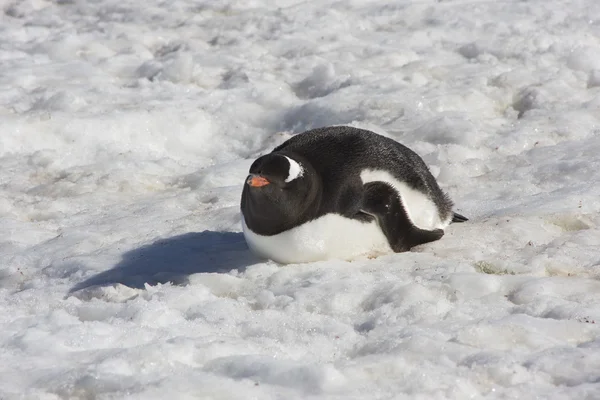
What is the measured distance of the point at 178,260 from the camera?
4.81 m

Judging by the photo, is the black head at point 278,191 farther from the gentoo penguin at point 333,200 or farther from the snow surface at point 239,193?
the snow surface at point 239,193

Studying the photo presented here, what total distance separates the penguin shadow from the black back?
0.33 m

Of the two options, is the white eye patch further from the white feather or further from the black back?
the white feather

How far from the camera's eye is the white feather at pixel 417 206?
15.5 feet

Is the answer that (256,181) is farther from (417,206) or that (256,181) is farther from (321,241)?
(417,206)

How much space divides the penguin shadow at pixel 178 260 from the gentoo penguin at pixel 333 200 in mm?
195

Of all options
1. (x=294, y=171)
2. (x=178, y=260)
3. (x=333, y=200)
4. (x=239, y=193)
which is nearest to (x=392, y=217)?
(x=333, y=200)

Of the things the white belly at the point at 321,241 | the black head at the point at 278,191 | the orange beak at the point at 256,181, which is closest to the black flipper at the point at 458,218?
the white belly at the point at 321,241

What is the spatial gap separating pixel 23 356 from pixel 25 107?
465 cm

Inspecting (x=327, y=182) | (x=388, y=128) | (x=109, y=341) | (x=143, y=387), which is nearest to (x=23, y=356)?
(x=109, y=341)

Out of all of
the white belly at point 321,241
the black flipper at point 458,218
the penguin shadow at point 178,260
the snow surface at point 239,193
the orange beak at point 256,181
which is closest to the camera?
the snow surface at point 239,193

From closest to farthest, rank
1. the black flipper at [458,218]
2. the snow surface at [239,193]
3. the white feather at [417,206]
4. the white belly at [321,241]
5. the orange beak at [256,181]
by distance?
the snow surface at [239,193] < the orange beak at [256,181] < the white belly at [321,241] < the white feather at [417,206] < the black flipper at [458,218]

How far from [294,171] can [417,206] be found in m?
1.00

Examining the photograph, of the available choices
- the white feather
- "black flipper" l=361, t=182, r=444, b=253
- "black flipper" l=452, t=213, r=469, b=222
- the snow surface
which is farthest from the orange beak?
"black flipper" l=452, t=213, r=469, b=222
